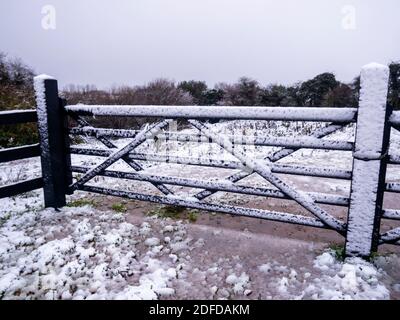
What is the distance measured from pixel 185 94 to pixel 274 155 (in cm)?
1582

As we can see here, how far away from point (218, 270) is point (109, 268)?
105 cm

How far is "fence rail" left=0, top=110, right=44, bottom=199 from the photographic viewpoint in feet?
13.6

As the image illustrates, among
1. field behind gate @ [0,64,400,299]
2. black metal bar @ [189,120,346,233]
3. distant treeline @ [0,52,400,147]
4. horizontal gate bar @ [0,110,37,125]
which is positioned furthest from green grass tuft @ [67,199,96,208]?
distant treeline @ [0,52,400,147]

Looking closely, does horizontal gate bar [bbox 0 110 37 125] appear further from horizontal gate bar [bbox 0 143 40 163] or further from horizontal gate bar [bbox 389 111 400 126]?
horizontal gate bar [bbox 389 111 400 126]

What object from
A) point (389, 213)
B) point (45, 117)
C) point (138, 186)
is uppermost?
point (45, 117)

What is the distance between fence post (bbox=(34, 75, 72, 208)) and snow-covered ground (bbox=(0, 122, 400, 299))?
311mm

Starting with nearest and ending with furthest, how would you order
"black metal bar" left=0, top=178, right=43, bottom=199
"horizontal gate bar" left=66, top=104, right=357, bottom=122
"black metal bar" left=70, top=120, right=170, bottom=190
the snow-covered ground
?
1. the snow-covered ground
2. "horizontal gate bar" left=66, top=104, right=357, bottom=122
3. "black metal bar" left=70, top=120, right=170, bottom=190
4. "black metal bar" left=0, top=178, right=43, bottom=199

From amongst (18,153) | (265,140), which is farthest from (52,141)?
(265,140)

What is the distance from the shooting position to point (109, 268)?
3.13 meters

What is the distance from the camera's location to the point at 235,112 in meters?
3.56

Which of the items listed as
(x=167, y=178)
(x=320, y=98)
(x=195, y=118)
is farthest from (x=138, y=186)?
(x=320, y=98)

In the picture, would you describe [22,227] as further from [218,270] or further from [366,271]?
[366,271]

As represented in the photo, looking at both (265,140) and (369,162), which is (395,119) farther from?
(265,140)

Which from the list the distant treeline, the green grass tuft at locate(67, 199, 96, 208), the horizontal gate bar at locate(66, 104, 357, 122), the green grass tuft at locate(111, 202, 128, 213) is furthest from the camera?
the distant treeline
